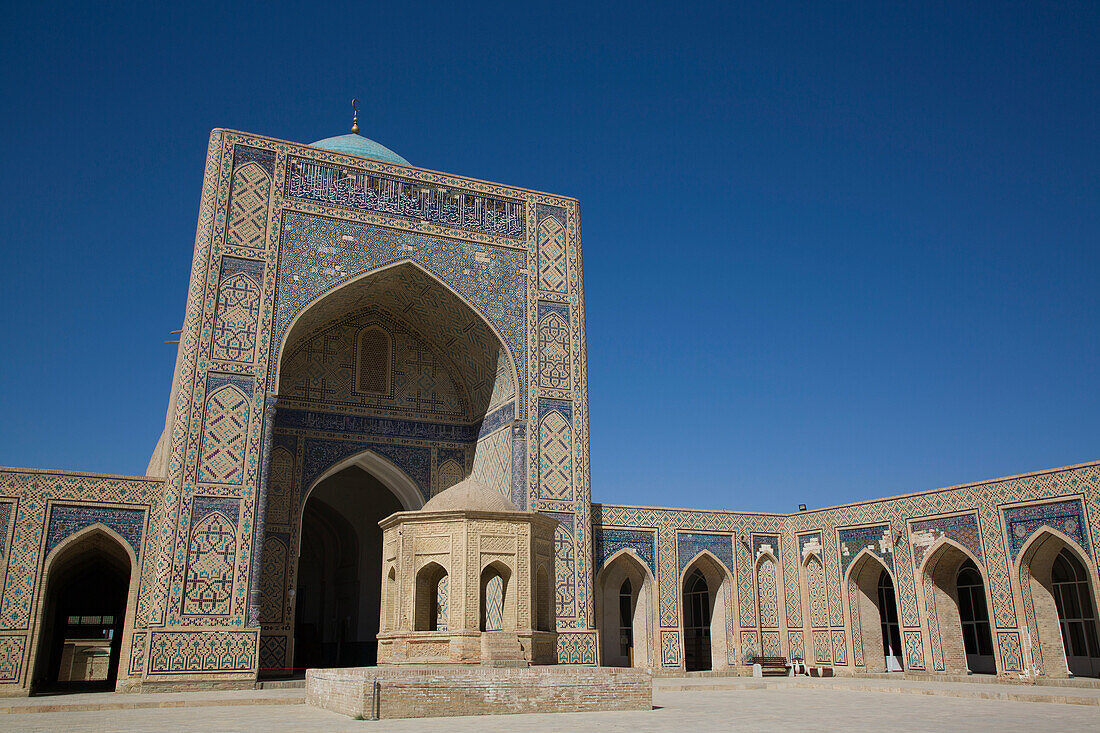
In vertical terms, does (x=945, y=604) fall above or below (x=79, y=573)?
below

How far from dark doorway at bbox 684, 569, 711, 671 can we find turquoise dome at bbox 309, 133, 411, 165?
31.2 feet

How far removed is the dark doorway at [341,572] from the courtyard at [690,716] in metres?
5.69

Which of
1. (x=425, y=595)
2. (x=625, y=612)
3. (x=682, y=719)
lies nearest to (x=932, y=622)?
(x=625, y=612)

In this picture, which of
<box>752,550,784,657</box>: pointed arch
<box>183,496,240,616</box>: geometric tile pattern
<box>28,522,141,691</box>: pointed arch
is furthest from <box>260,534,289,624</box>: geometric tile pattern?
<box>752,550,784,657</box>: pointed arch

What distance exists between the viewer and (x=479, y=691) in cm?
694

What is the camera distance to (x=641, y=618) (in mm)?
14242

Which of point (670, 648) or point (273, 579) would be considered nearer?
point (273, 579)

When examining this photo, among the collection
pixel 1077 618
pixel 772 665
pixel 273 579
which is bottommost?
pixel 772 665

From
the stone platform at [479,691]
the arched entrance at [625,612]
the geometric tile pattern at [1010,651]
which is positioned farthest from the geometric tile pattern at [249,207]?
the geometric tile pattern at [1010,651]

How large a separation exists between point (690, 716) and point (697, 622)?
1151 cm

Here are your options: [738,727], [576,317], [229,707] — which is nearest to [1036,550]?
[576,317]

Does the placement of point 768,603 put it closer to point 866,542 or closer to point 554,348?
point 866,542

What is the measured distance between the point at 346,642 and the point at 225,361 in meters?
6.93

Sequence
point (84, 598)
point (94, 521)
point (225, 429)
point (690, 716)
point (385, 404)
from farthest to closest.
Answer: point (84, 598)
point (385, 404)
point (225, 429)
point (94, 521)
point (690, 716)
